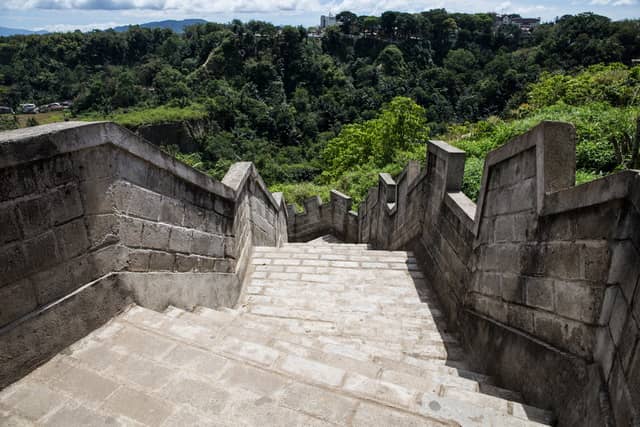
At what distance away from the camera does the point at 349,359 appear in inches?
98.1

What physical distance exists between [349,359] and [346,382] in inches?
13.7

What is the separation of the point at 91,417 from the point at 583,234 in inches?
113

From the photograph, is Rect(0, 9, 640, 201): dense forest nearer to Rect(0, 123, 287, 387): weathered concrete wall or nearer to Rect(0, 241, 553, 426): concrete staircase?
Rect(0, 123, 287, 387): weathered concrete wall

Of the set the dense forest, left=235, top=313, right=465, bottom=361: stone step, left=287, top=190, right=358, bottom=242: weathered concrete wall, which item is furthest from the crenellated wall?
the dense forest

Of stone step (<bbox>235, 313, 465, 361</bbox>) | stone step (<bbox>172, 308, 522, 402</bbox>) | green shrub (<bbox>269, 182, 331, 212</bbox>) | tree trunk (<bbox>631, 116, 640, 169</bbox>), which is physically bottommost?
green shrub (<bbox>269, 182, 331, 212</bbox>)

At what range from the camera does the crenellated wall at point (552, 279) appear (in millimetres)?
1816

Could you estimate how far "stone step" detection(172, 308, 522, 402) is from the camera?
94.6 inches

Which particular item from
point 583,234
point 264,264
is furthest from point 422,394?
point 264,264

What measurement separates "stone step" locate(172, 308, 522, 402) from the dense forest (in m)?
17.3

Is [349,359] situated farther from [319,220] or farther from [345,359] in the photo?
[319,220]

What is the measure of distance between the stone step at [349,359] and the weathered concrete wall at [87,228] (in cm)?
58

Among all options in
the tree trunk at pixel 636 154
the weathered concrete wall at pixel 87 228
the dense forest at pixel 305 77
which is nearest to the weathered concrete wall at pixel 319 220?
the dense forest at pixel 305 77

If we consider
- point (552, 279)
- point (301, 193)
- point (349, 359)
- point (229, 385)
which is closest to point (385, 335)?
point (349, 359)

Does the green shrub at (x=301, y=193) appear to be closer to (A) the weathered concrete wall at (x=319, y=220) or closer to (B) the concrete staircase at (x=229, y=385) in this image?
(A) the weathered concrete wall at (x=319, y=220)
